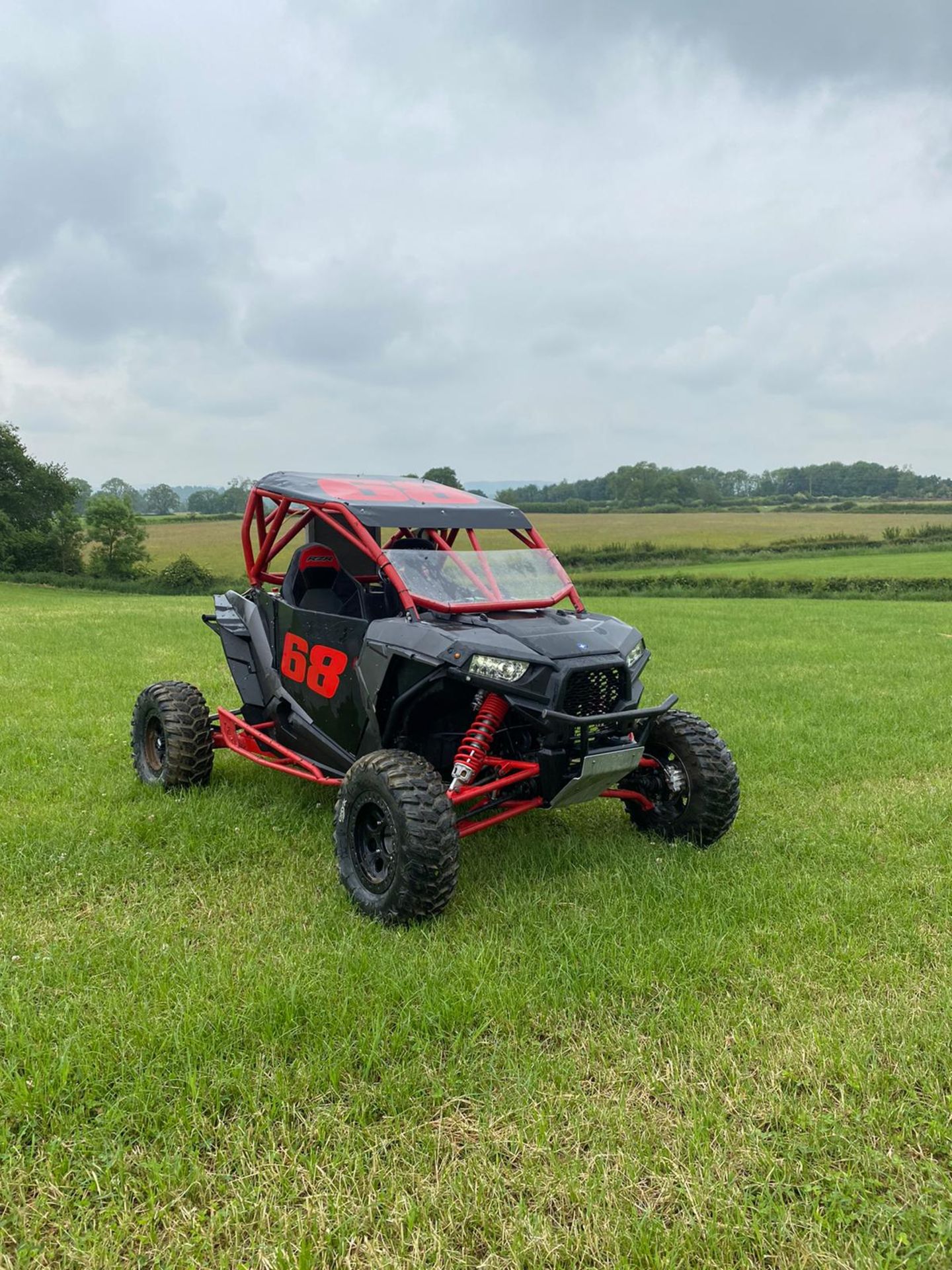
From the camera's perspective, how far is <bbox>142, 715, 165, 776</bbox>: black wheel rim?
6727 millimetres

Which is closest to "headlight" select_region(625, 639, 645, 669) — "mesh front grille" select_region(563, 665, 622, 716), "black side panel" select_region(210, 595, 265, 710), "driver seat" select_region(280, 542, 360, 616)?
"mesh front grille" select_region(563, 665, 622, 716)

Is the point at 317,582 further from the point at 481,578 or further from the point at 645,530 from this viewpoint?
the point at 645,530

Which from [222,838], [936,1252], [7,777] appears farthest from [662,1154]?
[7,777]

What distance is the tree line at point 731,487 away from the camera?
88.7 m

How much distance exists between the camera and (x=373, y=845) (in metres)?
4.74

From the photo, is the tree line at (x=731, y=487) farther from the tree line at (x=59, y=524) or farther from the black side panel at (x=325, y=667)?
the black side panel at (x=325, y=667)

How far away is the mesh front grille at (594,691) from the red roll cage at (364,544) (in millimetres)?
832

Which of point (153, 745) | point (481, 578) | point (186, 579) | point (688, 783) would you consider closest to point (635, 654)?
point (688, 783)

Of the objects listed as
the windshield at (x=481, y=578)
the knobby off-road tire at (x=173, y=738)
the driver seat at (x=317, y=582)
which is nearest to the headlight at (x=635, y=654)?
the windshield at (x=481, y=578)

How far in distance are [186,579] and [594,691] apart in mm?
49592

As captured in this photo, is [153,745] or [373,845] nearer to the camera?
[373,845]

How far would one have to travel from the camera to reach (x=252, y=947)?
4.11m

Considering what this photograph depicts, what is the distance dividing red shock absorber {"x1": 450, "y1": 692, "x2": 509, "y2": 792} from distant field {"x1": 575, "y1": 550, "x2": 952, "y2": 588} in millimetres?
37589

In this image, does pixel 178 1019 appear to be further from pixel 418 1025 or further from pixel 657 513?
pixel 657 513
